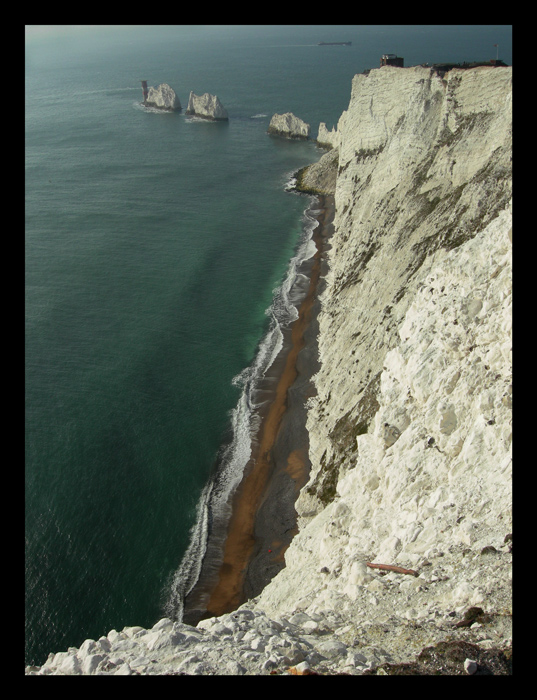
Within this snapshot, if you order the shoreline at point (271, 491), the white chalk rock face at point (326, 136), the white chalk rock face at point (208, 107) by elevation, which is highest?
the white chalk rock face at point (208, 107)

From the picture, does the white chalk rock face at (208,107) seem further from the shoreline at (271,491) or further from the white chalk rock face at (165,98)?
the shoreline at (271,491)

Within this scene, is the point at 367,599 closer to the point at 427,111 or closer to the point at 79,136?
the point at 427,111

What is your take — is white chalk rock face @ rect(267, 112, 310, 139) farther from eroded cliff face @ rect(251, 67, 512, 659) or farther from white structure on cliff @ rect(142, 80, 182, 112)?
eroded cliff face @ rect(251, 67, 512, 659)

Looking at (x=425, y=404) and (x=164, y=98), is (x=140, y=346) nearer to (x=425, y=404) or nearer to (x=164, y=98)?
(x=425, y=404)

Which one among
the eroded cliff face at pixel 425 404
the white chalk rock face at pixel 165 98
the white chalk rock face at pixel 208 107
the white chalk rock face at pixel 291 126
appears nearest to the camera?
the eroded cliff face at pixel 425 404

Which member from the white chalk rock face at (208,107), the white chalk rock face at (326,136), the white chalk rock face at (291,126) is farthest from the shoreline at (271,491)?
the white chalk rock face at (208,107)

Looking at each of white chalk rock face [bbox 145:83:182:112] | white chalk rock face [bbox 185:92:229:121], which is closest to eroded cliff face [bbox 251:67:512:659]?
white chalk rock face [bbox 185:92:229:121]
